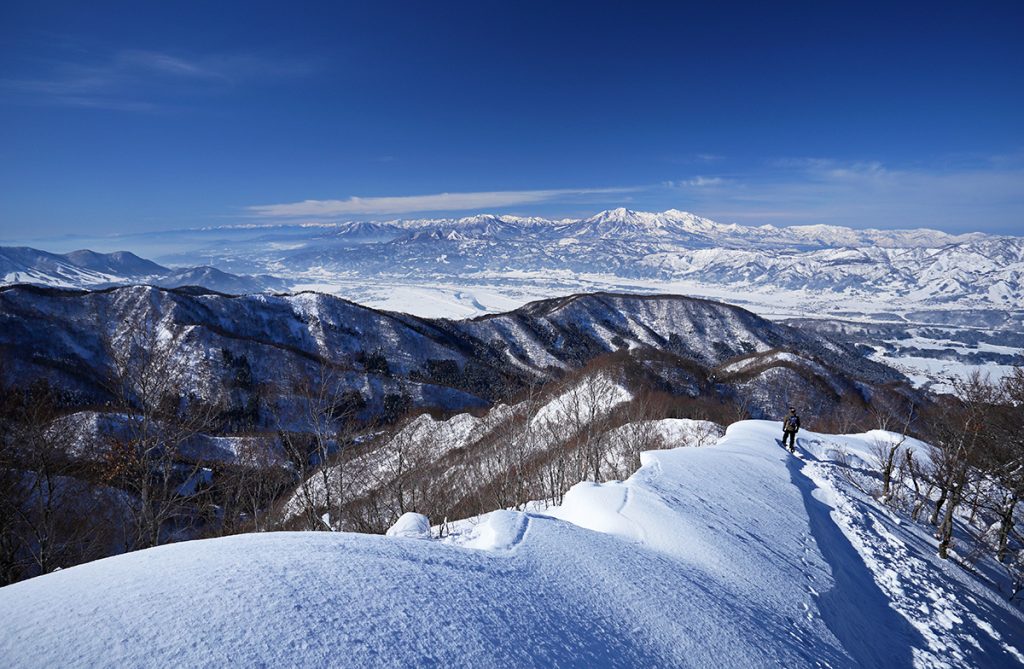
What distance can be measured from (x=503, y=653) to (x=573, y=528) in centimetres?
455

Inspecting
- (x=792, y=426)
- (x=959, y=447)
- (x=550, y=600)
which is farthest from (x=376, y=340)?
(x=550, y=600)

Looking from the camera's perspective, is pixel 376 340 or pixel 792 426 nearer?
pixel 792 426

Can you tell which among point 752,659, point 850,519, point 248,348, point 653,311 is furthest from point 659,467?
point 653,311

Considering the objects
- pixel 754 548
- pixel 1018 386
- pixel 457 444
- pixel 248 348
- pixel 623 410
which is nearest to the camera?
pixel 754 548

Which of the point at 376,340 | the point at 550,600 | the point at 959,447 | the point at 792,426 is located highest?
the point at 550,600

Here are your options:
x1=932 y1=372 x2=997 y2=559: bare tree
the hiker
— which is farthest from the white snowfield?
the hiker

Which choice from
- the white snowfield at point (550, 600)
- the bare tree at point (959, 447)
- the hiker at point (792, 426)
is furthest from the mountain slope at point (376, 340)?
the bare tree at point (959, 447)

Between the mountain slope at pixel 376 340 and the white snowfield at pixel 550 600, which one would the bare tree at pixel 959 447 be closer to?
the white snowfield at pixel 550 600

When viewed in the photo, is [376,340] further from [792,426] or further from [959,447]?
[959,447]

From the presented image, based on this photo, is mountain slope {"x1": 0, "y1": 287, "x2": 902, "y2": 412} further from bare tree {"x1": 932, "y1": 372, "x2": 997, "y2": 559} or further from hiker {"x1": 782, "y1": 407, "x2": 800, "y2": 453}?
bare tree {"x1": 932, "y1": 372, "x2": 997, "y2": 559}

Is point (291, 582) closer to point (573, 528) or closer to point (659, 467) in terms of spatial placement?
point (573, 528)

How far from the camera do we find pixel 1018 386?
1723 centimetres

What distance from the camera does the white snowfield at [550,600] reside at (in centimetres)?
452

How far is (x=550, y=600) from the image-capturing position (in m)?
6.65
